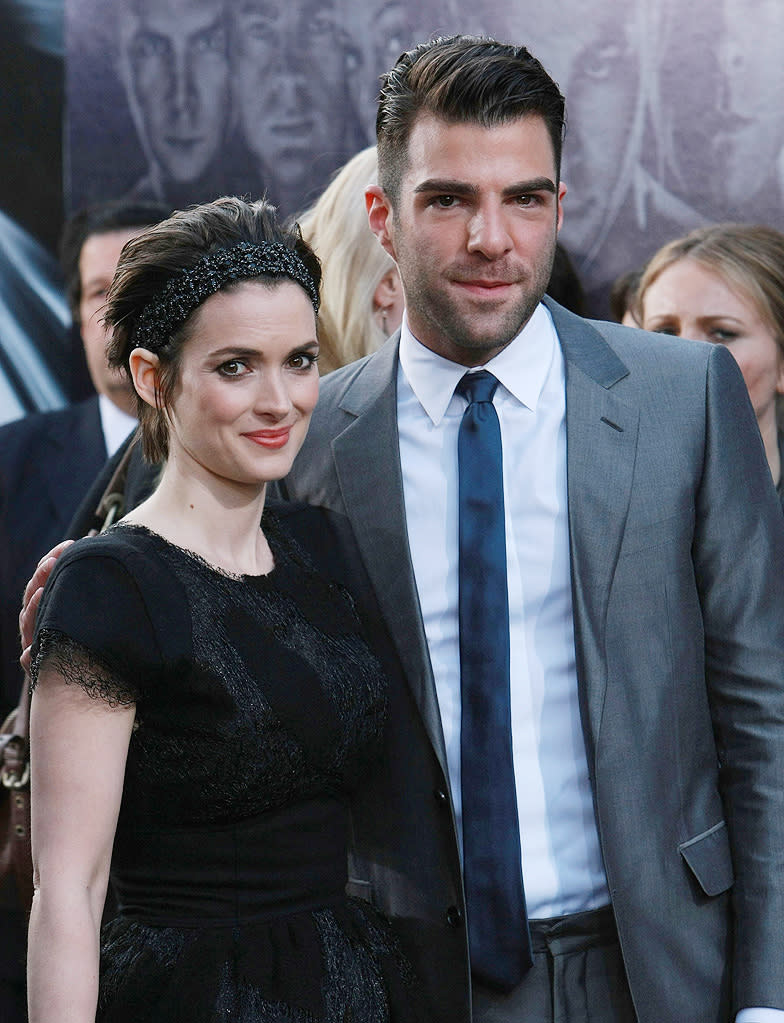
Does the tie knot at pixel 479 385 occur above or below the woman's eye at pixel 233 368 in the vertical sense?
below

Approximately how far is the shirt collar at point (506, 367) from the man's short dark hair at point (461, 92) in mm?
254

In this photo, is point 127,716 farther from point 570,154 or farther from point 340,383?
point 570,154

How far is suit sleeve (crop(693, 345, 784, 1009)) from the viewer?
2084mm

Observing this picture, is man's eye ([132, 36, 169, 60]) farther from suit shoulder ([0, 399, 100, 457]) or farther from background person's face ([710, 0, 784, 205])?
background person's face ([710, 0, 784, 205])

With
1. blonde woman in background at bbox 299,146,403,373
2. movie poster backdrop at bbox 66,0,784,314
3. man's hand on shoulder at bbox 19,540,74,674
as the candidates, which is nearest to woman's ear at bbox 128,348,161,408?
man's hand on shoulder at bbox 19,540,74,674

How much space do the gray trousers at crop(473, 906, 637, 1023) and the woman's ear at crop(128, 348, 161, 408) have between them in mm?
975

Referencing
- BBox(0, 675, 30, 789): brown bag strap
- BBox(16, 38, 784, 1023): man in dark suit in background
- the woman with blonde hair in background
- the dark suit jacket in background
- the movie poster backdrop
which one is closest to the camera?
BBox(16, 38, 784, 1023): man in dark suit in background

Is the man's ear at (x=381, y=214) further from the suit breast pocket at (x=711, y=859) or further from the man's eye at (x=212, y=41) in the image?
the man's eye at (x=212, y=41)

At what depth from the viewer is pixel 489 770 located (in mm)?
2059

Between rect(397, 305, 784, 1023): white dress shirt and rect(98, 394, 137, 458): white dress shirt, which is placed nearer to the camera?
rect(397, 305, 784, 1023): white dress shirt

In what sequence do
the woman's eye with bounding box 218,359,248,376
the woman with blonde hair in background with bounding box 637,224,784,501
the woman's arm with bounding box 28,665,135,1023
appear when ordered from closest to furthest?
the woman's arm with bounding box 28,665,135,1023 → the woman's eye with bounding box 218,359,248,376 → the woman with blonde hair in background with bounding box 637,224,784,501

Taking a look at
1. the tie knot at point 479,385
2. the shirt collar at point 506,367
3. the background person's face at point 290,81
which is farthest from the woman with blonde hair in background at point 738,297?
the tie knot at point 479,385

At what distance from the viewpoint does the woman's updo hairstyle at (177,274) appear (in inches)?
77.9

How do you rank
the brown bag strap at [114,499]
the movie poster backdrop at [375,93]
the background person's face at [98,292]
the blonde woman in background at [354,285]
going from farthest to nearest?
the background person's face at [98,292] < the movie poster backdrop at [375,93] < the blonde woman in background at [354,285] < the brown bag strap at [114,499]
